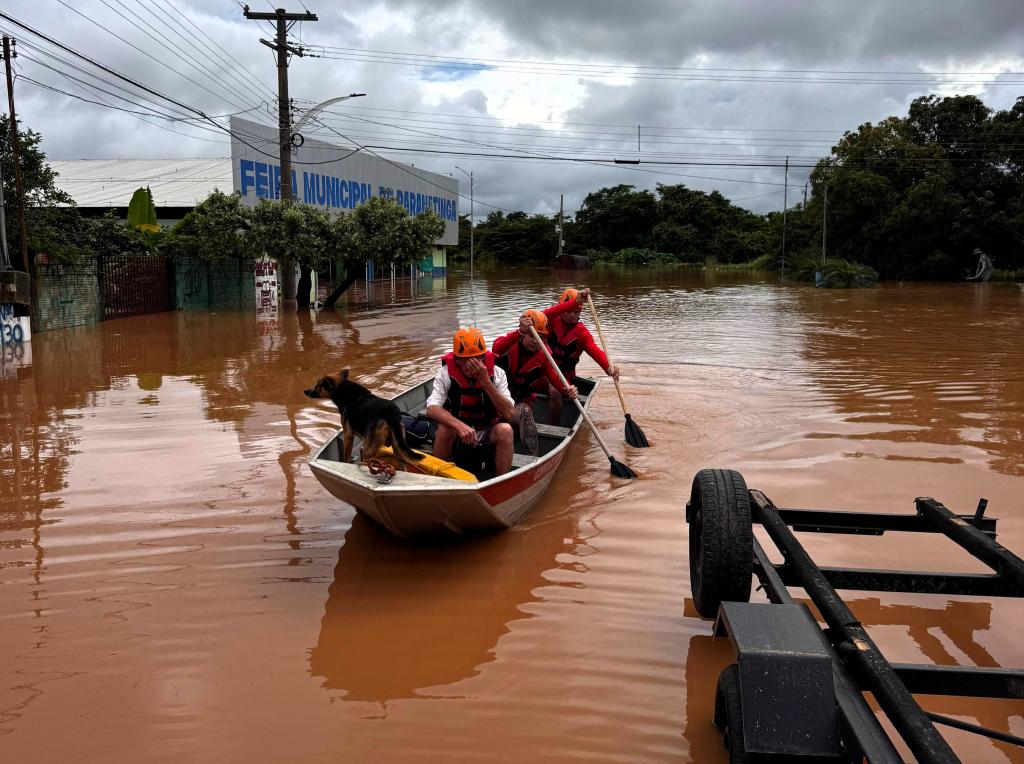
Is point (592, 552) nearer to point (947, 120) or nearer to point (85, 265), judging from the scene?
point (85, 265)

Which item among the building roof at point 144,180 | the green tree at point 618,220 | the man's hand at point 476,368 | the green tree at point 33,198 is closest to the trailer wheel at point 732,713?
the man's hand at point 476,368

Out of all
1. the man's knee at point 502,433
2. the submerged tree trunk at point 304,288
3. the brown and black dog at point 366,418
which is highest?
the submerged tree trunk at point 304,288

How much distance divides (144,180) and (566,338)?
106ft

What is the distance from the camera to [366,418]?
18.0 ft

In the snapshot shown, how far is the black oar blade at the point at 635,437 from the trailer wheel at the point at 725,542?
15.1 ft

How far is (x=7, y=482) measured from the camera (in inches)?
284

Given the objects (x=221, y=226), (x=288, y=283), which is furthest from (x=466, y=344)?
(x=288, y=283)

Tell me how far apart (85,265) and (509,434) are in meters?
18.0

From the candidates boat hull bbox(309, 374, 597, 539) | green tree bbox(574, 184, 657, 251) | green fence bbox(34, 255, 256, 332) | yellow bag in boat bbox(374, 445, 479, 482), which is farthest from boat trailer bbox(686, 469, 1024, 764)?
green tree bbox(574, 184, 657, 251)

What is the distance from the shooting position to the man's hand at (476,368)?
19.0 feet

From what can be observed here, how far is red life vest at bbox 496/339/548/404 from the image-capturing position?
775 centimetres

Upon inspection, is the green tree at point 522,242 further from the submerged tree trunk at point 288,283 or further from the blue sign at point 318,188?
the submerged tree trunk at point 288,283

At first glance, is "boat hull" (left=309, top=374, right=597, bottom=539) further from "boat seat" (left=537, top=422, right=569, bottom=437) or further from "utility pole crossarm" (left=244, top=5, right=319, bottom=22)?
"utility pole crossarm" (left=244, top=5, right=319, bottom=22)

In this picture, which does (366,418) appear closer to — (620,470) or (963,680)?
(620,470)
